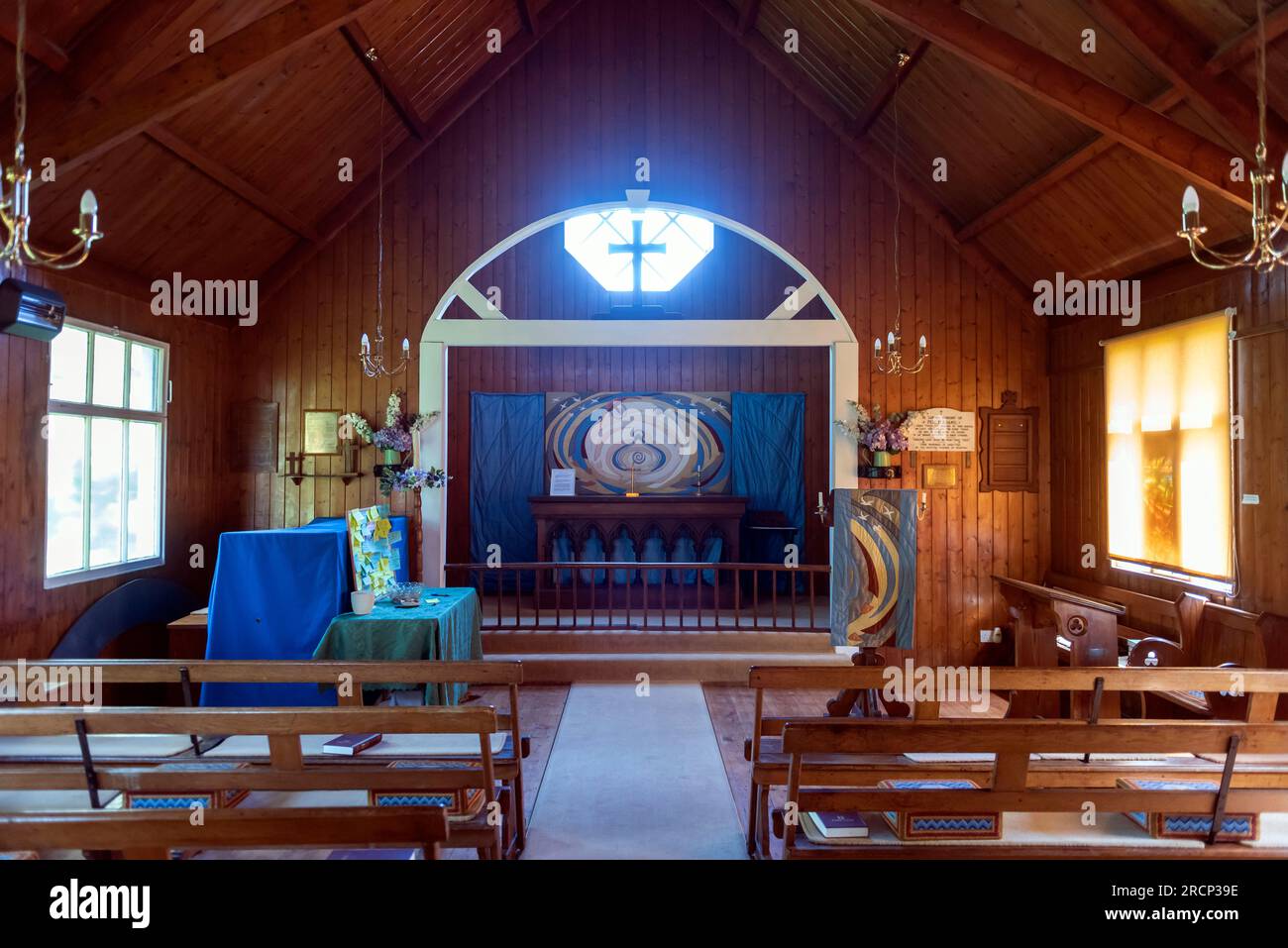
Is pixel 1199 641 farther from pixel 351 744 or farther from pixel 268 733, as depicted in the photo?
pixel 268 733

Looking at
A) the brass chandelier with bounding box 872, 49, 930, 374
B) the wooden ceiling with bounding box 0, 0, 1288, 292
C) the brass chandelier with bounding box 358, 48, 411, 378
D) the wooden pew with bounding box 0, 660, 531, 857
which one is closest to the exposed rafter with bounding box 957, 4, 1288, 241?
the wooden ceiling with bounding box 0, 0, 1288, 292

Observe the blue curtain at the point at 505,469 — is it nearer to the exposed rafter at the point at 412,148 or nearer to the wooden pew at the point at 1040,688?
the exposed rafter at the point at 412,148

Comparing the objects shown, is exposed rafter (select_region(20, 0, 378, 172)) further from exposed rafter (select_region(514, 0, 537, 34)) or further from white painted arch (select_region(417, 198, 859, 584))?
white painted arch (select_region(417, 198, 859, 584))

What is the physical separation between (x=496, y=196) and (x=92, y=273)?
10.7 ft

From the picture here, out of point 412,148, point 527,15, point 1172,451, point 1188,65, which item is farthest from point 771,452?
point 1188,65

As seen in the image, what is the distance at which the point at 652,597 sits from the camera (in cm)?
880

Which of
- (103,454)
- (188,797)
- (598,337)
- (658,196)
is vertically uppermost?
(658,196)

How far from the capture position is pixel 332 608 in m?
4.99

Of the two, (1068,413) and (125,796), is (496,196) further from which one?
(125,796)

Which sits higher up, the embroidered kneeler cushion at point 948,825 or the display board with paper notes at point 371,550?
the display board with paper notes at point 371,550

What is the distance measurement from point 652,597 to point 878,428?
3.11 meters

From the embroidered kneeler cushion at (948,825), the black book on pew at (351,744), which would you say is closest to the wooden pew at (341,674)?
the black book on pew at (351,744)

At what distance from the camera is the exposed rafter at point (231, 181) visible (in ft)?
16.9

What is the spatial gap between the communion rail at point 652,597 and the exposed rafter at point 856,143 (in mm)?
3055
